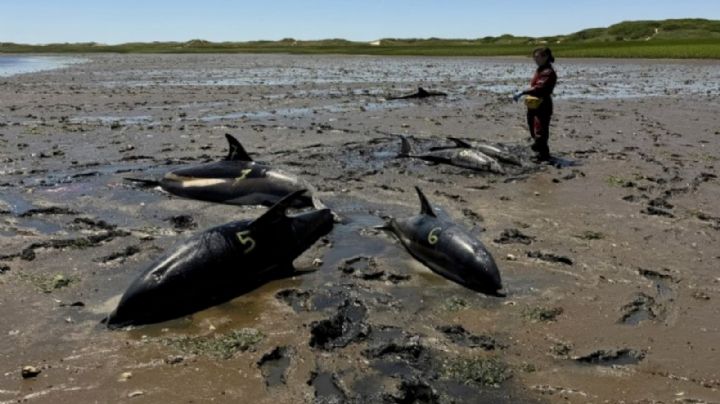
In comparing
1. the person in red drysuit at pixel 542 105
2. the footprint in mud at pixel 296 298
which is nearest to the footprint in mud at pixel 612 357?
the footprint in mud at pixel 296 298

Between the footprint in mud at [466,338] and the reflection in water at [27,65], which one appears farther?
the reflection in water at [27,65]

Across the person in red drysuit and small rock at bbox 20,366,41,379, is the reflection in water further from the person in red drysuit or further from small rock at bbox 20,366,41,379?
small rock at bbox 20,366,41,379

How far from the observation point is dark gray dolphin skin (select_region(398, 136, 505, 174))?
13539mm

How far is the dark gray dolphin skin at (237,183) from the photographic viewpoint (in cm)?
1094

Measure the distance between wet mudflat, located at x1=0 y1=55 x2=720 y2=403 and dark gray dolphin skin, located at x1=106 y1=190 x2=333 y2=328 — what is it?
0.19 metres

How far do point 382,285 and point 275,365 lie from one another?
7.03 ft

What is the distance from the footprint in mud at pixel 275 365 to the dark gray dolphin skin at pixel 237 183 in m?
4.74

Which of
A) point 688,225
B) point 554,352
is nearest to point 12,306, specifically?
point 554,352

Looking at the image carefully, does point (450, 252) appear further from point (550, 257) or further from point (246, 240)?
point (246, 240)

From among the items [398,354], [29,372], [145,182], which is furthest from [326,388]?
[145,182]

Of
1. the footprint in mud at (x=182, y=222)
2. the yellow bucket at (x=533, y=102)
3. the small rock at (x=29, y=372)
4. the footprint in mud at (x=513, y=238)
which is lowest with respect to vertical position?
the footprint in mud at (x=513, y=238)

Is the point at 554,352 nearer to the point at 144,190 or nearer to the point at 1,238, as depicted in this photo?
the point at 1,238

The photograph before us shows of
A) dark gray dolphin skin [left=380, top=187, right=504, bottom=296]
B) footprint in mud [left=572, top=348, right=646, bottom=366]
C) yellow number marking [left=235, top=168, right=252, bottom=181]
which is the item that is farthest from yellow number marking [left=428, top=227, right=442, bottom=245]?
yellow number marking [left=235, top=168, right=252, bottom=181]

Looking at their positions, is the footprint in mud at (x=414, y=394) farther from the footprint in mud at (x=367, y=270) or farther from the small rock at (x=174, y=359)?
the footprint in mud at (x=367, y=270)
